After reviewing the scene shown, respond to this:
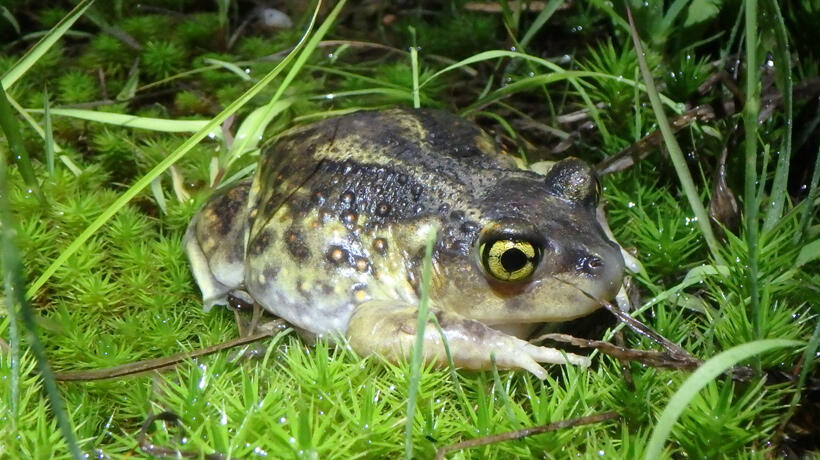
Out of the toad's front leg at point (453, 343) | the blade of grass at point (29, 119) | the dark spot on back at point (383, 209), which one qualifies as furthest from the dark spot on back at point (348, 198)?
the blade of grass at point (29, 119)

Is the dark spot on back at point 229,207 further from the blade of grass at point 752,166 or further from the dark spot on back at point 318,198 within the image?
the blade of grass at point 752,166

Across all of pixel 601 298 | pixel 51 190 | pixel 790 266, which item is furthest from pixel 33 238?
pixel 790 266

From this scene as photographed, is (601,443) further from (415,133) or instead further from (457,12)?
(457,12)

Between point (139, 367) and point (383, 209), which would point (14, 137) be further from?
point (383, 209)

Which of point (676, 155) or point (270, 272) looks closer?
point (676, 155)

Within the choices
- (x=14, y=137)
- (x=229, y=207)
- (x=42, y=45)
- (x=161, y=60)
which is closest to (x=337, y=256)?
(x=229, y=207)

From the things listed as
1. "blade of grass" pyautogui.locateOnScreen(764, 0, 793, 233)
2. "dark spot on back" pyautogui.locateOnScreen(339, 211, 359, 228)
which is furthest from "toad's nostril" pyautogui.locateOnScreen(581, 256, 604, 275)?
"dark spot on back" pyautogui.locateOnScreen(339, 211, 359, 228)
